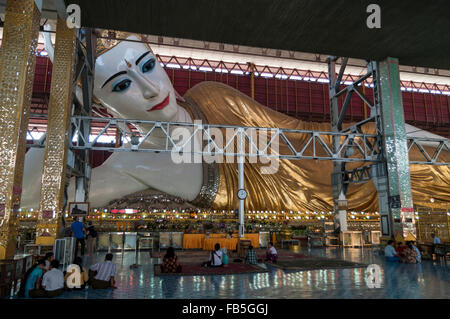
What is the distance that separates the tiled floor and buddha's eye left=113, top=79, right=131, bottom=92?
18.7 feet

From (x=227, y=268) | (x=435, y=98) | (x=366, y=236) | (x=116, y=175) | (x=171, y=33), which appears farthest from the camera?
(x=435, y=98)

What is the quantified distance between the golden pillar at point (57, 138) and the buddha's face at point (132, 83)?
2681mm

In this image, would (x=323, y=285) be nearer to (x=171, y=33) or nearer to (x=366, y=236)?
(x=171, y=33)

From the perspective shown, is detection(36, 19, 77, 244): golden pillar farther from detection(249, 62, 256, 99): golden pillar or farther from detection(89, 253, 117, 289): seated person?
detection(249, 62, 256, 99): golden pillar

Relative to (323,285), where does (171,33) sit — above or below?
above

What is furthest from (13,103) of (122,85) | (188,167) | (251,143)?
(188,167)

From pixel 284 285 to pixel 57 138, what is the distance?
4712 millimetres

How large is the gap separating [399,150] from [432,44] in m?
2.60

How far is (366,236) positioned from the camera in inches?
460

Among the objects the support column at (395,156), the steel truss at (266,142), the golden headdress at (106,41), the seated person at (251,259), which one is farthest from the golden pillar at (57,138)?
the support column at (395,156)

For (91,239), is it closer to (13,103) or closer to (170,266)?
(170,266)

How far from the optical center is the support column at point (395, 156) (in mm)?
8297

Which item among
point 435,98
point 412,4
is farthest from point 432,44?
point 435,98

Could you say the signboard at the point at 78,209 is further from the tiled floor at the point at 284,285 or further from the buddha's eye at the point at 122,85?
the buddha's eye at the point at 122,85
